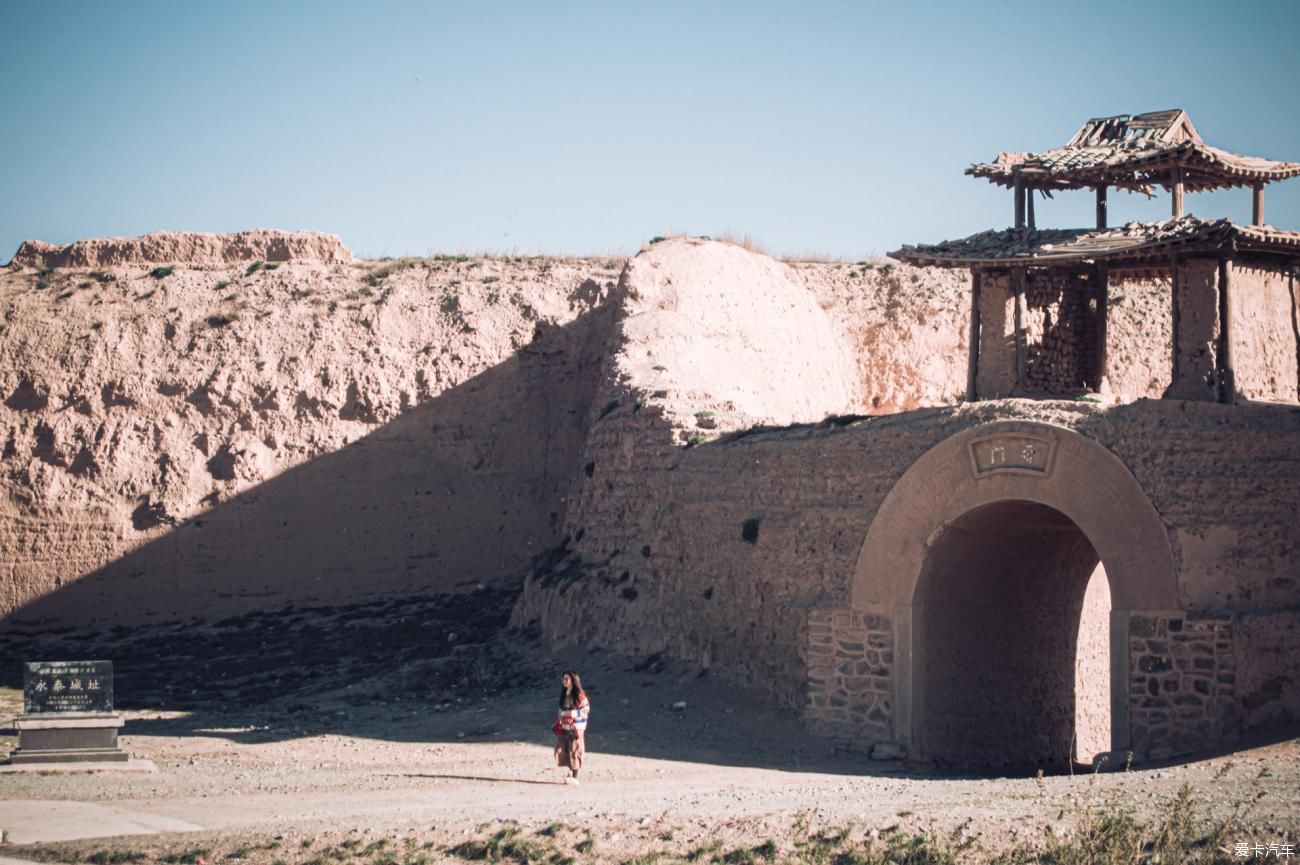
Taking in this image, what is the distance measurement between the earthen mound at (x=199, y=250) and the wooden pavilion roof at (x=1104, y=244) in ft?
46.5

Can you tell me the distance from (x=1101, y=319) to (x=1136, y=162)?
222 cm

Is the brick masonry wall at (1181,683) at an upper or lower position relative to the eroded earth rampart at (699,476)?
lower

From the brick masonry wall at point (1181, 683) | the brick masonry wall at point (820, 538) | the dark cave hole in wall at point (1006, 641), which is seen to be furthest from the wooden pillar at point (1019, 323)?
the brick masonry wall at point (1181, 683)

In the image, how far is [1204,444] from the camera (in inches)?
643

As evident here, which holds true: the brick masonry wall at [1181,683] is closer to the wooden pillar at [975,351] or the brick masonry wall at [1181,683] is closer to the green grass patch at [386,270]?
the wooden pillar at [975,351]

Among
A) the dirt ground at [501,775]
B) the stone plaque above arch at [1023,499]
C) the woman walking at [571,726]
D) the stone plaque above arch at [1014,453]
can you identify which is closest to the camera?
the dirt ground at [501,775]

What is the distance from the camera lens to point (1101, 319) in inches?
872

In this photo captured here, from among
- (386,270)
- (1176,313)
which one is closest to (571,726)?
(1176,313)

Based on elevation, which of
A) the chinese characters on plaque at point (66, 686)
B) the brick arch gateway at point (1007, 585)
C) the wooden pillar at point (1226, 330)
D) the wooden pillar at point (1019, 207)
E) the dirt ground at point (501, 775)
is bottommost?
the dirt ground at point (501, 775)

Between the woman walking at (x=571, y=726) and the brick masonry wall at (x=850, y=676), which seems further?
→ the brick masonry wall at (x=850, y=676)

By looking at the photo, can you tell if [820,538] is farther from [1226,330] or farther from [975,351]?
[1226,330]

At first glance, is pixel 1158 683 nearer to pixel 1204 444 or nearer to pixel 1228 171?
pixel 1204 444

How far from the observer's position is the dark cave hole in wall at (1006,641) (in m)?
18.3

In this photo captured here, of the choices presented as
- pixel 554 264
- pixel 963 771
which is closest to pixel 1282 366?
pixel 963 771
